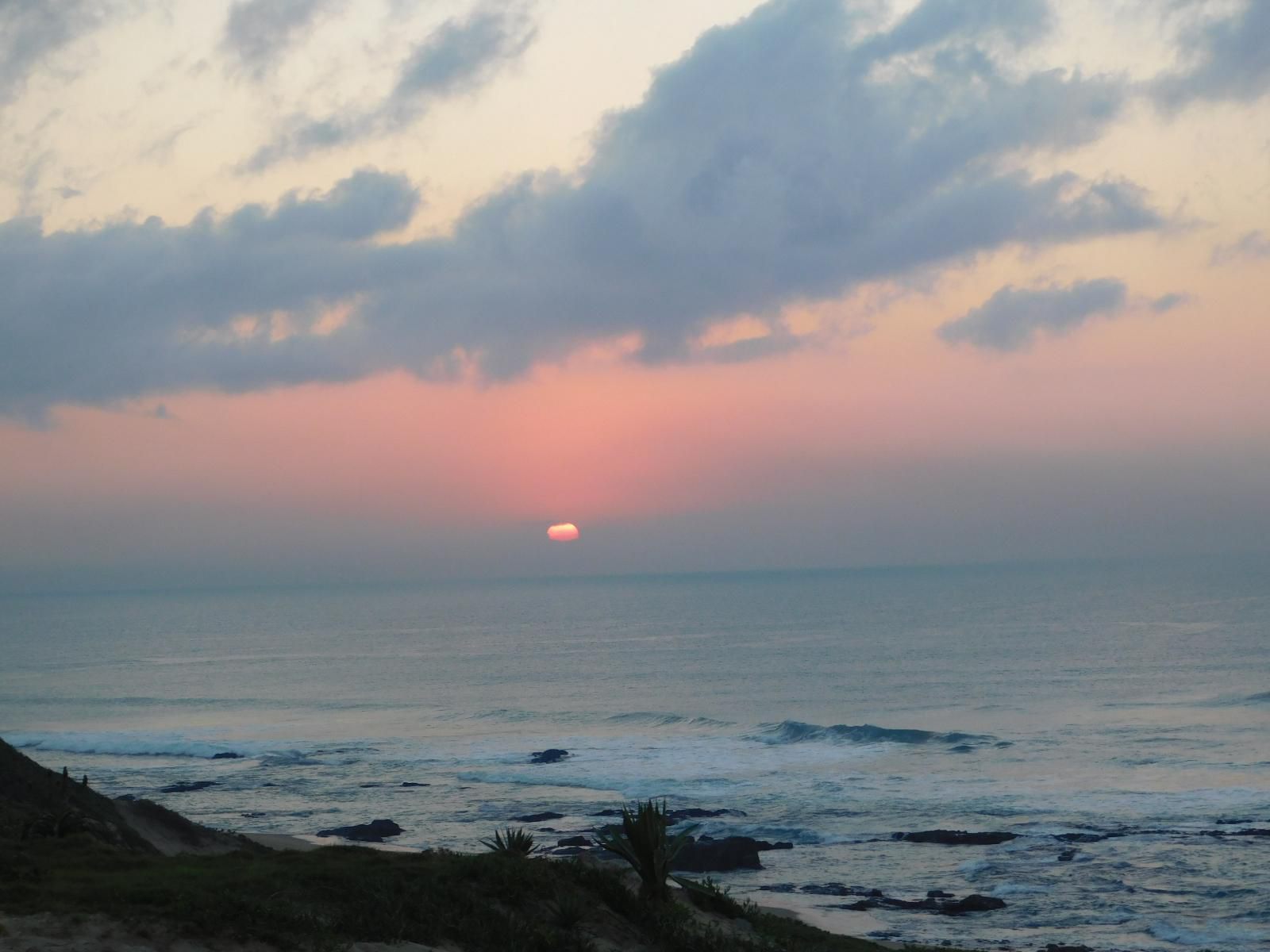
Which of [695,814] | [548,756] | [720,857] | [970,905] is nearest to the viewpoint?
[970,905]

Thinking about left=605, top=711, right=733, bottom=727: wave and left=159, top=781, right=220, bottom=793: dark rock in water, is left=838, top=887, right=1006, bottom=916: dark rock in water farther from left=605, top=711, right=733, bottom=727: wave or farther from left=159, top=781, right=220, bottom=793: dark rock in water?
left=605, top=711, right=733, bottom=727: wave

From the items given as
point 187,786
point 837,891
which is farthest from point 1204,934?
point 187,786

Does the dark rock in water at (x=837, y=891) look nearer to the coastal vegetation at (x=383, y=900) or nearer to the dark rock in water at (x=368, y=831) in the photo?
the coastal vegetation at (x=383, y=900)

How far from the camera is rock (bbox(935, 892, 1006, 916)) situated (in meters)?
29.5

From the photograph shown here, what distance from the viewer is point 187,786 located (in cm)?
5028

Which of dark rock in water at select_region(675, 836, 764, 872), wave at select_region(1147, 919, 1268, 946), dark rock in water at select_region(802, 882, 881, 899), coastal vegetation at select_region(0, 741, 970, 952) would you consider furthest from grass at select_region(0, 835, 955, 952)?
dark rock in water at select_region(675, 836, 764, 872)

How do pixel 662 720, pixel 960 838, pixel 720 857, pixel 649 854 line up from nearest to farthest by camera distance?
pixel 649 854
pixel 720 857
pixel 960 838
pixel 662 720

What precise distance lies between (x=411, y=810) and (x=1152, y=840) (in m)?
25.9

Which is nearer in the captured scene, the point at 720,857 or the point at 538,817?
the point at 720,857

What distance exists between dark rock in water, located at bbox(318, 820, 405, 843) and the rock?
18.5 m

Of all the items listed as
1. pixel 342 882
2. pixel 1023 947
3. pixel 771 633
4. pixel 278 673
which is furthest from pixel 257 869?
pixel 771 633

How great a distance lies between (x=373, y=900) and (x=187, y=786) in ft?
128

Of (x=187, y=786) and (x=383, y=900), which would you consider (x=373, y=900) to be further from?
(x=187, y=786)

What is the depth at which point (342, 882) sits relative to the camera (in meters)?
16.1
